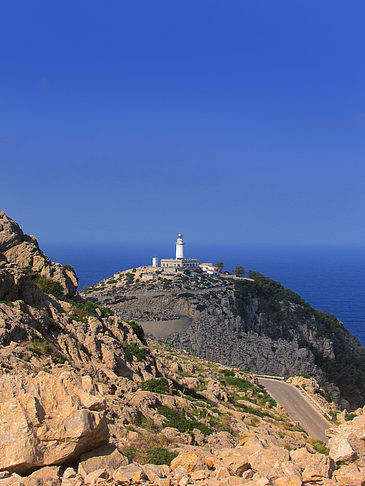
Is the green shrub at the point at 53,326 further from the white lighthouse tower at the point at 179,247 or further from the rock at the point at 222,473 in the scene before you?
the white lighthouse tower at the point at 179,247

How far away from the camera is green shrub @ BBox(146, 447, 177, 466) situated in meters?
8.51

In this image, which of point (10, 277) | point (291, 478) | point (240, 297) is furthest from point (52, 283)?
point (240, 297)

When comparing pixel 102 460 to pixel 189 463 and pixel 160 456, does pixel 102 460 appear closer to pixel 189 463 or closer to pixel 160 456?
pixel 189 463

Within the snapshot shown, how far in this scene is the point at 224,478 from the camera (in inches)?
233

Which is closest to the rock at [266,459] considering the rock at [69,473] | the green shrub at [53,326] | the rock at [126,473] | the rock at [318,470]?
the rock at [318,470]

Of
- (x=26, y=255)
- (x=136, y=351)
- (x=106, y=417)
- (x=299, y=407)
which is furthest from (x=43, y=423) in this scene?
(x=299, y=407)

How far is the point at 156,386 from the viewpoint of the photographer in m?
15.7

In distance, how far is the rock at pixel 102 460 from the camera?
572 centimetres

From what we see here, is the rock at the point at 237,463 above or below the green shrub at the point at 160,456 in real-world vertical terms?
above

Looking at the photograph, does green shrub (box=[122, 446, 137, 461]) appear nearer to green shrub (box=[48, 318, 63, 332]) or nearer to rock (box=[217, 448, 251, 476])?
rock (box=[217, 448, 251, 476])

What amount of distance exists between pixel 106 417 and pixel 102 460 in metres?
4.59

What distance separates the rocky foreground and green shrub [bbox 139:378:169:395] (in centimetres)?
5

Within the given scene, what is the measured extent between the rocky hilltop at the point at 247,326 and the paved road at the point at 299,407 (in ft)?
63.3

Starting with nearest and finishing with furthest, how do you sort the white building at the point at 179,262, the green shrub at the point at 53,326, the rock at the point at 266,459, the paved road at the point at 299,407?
the rock at the point at 266,459, the green shrub at the point at 53,326, the paved road at the point at 299,407, the white building at the point at 179,262
